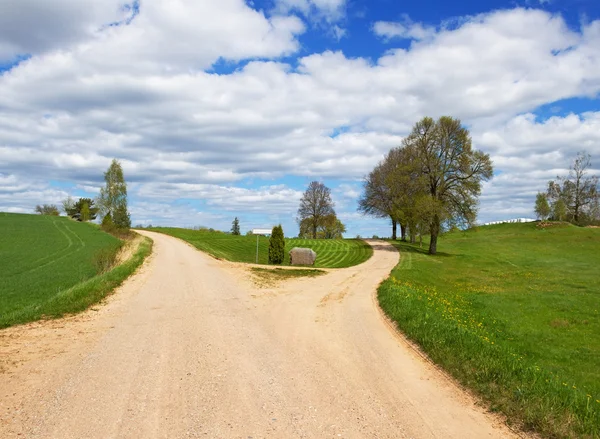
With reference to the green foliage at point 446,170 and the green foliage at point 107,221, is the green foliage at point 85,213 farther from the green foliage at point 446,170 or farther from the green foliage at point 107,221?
the green foliage at point 446,170

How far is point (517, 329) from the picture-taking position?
1579 cm

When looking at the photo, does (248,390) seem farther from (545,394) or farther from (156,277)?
(156,277)

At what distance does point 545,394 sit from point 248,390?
5.01m

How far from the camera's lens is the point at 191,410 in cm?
643

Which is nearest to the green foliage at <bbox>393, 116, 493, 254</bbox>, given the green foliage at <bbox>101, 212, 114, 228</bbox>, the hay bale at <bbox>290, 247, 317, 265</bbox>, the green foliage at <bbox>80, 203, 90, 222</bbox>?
the hay bale at <bbox>290, 247, 317, 265</bbox>

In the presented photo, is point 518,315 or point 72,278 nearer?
point 518,315

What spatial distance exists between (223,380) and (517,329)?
12.5 m

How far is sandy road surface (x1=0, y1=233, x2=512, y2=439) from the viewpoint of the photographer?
6.03 m

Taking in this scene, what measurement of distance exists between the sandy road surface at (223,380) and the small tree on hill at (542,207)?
82.3 m

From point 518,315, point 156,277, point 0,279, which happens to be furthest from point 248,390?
point 0,279

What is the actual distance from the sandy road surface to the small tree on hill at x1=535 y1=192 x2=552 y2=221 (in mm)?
82348

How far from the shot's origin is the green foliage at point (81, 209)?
113 meters

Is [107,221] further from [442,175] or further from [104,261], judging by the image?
[442,175]

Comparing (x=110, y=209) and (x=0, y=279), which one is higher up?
(x=110, y=209)
